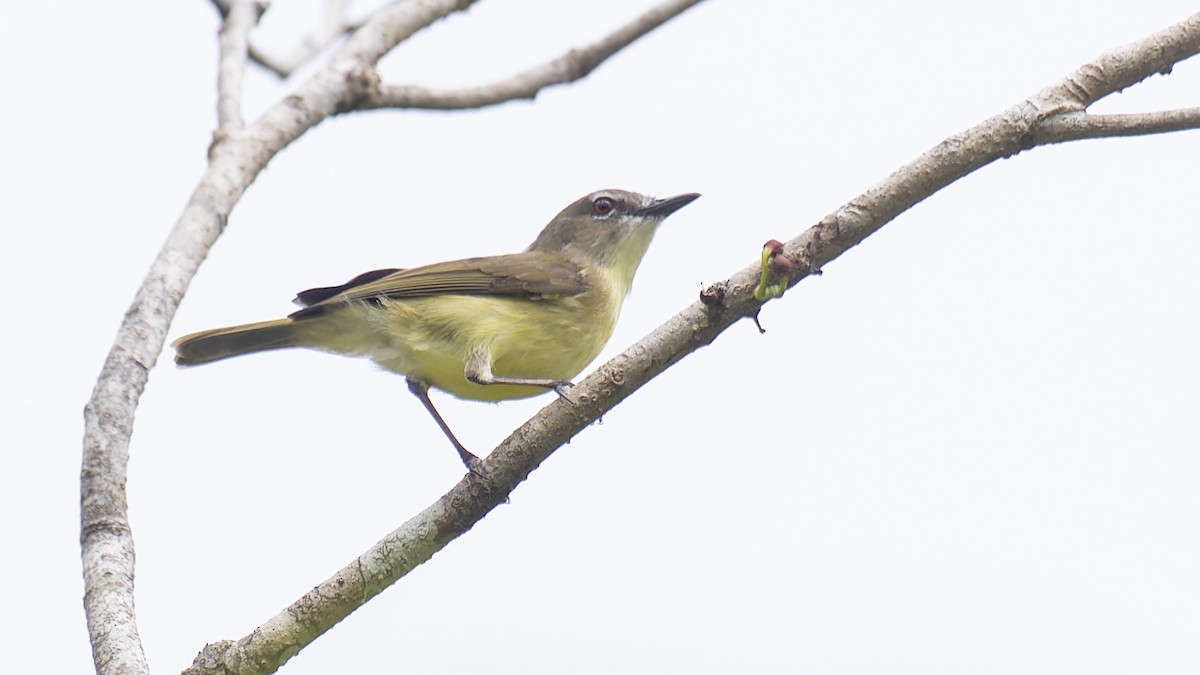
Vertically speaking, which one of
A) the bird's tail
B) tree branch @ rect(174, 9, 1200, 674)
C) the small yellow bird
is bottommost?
tree branch @ rect(174, 9, 1200, 674)

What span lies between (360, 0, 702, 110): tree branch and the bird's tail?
1.17 metres

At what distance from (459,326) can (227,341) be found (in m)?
1.17

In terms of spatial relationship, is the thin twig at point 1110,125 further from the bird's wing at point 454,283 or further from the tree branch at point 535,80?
the tree branch at point 535,80

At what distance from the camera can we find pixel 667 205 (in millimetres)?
6555

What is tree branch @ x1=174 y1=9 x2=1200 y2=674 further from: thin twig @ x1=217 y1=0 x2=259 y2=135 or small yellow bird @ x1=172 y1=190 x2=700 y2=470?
thin twig @ x1=217 y1=0 x2=259 y2=135

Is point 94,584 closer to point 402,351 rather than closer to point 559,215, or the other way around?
point 402,351

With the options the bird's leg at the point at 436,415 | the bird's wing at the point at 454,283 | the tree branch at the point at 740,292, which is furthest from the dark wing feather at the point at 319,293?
the tree branch at the point at 740,292

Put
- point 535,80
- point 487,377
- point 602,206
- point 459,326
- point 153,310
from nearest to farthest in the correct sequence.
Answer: point 153,310 < point 487,377 < point 459,326 < point 535,80 < point 602,206

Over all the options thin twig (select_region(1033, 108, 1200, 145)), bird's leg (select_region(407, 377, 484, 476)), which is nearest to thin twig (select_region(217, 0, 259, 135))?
bird's leg (select_region(407, 377, 484, 476))

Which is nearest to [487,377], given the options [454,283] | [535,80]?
[454,283]

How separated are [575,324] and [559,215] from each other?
64.1 inches

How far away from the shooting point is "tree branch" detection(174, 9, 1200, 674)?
3.46 metres

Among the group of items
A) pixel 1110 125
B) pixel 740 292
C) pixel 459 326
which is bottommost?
pixel 1110 125

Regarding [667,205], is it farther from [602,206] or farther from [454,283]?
[454,283]
